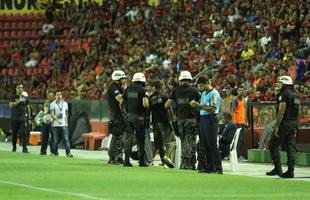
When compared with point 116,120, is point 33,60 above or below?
above

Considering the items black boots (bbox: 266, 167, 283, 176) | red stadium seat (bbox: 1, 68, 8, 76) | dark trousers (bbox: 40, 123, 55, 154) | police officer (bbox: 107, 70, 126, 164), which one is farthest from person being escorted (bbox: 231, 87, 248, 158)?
red stadium seat (bbox: 1, 68, 8, 76)

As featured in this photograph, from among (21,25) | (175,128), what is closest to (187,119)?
(175,128)

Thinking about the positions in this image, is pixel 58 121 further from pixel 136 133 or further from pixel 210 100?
pixel 210 100

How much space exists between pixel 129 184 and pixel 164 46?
79.1 ft

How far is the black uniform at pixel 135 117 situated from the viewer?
963 inches

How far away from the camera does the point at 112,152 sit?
2547 cm

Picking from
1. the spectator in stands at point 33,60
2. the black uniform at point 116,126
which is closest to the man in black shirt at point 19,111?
the black uniform at point 116,126

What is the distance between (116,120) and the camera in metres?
25.2

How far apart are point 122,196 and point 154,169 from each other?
25.3 ft

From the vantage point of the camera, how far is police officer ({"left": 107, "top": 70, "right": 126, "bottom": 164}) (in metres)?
25.2

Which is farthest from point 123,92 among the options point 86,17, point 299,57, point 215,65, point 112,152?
point 86,17

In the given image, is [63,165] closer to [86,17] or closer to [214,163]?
[214,163]

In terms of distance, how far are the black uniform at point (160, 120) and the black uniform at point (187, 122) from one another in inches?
57.9

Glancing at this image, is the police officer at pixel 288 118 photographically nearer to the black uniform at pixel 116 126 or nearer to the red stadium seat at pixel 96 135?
the black uniform at pixel 116 126
